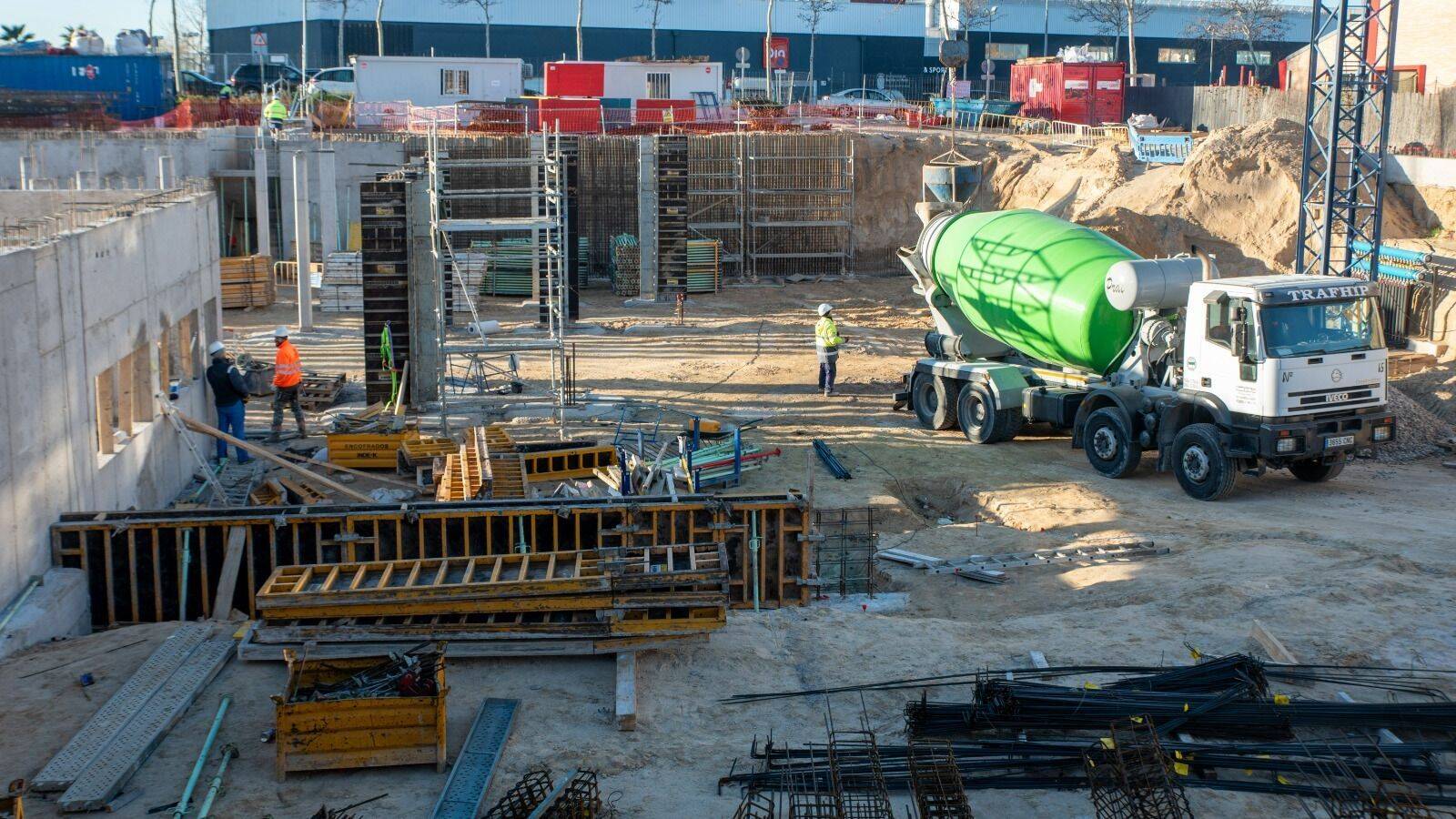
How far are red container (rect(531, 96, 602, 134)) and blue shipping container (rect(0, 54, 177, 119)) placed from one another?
15.4m

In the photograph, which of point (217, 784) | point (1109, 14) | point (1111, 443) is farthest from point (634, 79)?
point (217, 784)

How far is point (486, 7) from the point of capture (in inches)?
2702

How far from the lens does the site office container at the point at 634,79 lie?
47312 millimetres

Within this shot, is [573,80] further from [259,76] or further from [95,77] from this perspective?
[259,76]

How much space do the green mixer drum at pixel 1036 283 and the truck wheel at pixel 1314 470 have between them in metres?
2.65

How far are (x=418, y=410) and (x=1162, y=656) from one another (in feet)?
43.7

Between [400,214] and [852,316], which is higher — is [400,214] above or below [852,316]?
above

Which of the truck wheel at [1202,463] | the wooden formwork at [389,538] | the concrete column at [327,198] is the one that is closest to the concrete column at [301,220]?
the concrete column at [327,198]

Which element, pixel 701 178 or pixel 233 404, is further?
pixel 701 178

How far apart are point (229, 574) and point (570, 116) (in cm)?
3115

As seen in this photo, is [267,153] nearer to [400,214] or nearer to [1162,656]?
[400,214]

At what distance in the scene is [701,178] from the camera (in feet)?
119

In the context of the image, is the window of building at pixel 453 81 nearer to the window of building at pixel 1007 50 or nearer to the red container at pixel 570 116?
the red container at pixel 570 116

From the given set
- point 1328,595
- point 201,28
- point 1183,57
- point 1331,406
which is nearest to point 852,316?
point 1331,406
